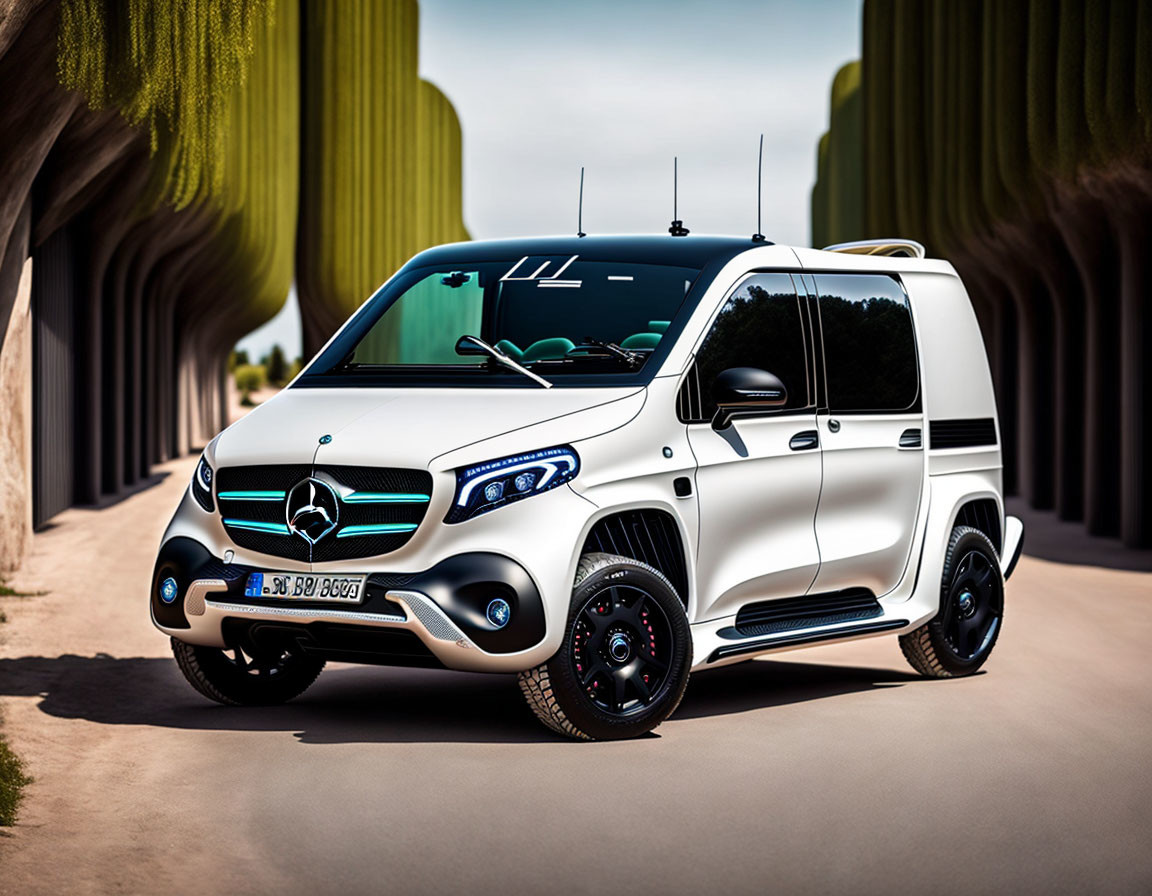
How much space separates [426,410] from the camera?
7.80m

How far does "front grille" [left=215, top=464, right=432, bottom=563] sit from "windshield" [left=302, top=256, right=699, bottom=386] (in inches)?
Result: 32.1

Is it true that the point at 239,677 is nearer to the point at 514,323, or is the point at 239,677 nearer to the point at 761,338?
the point at 514,323

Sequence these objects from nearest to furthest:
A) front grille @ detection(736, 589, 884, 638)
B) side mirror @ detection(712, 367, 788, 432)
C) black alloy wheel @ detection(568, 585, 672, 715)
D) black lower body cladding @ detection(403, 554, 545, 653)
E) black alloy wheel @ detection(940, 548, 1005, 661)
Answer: black lower body cladding @ detection(403, 554, 545, 653) → black alloy wheel @ detection(568, 585, 672, 715) → side mirror @ detection(712, 367, 788, 432) → front grille @ detection(736, 589, 884, 638) → black alloy wheel @ detection(940, 548, 1005, 661)

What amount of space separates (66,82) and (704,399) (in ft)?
18.2

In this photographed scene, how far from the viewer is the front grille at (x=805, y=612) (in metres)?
8.42

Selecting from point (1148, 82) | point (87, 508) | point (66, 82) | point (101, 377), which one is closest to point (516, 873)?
point (66, 82)

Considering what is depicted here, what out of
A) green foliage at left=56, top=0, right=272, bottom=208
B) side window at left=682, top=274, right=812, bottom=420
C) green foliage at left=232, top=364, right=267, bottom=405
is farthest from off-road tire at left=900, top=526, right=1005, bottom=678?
green foliage at left=232, top=364, right=267, bottom=405

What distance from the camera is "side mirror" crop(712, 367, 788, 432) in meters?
8.07

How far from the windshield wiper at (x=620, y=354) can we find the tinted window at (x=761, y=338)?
10.1 inches

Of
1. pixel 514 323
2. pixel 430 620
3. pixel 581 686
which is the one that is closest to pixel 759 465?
pixel 581 686

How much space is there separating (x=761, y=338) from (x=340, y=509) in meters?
2.21

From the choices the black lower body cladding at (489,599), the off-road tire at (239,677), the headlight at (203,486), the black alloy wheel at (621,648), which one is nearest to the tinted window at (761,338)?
the black alloy wheel at (621,648)

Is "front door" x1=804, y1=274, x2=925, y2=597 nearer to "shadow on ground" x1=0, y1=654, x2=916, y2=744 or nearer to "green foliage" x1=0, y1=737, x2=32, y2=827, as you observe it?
"shadow on ground" x1=0, y1=654, x2=916, y2=744

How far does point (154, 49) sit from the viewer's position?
12.2m
